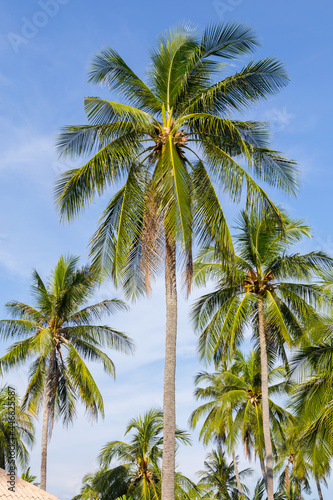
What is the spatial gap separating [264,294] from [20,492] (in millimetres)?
10522

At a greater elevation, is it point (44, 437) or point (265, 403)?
point (265, 403)

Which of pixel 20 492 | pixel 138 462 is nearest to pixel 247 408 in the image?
pixel 138 462

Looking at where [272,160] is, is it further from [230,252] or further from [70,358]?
[70,358]

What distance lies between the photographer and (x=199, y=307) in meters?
20.5

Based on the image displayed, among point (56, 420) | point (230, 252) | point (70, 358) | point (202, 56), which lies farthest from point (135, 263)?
point (56, 420)

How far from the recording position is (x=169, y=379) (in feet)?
36.4

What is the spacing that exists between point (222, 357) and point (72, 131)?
1024 cm

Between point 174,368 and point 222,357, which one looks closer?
point 174,368

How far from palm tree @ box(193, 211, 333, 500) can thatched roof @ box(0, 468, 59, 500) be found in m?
7.18

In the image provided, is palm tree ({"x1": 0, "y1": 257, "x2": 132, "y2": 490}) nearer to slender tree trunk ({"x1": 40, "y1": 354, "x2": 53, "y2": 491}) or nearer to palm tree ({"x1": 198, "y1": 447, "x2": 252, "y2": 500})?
slender tree trunk ({"x1": 40, "y1": 354, "x2": 53, "y2": 491})

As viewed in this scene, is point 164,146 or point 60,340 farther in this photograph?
point 60,340

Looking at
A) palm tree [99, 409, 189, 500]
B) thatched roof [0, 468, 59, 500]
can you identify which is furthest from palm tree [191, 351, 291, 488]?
thatched roof [0, 468, 59, 500]

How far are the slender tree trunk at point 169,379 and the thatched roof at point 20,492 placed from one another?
5.32 m

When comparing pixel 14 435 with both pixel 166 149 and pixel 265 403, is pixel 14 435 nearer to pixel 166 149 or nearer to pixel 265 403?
pixel 265 403
